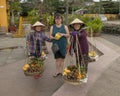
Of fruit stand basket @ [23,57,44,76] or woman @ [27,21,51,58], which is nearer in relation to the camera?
fruit stand basket @ [23,57,44,76]

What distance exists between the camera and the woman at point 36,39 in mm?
7016

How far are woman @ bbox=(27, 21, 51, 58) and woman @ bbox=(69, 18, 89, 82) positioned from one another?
2.71 ft

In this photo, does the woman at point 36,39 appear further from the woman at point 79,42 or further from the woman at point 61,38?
the woman at point 79,42

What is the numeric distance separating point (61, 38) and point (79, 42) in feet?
1.89

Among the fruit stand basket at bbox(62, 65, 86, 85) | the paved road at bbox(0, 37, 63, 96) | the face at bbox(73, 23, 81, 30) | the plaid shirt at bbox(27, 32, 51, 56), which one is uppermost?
the face at bbox(73, 23, 81, 30)

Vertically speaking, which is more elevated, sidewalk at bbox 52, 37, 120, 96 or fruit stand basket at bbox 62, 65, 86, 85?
fruit stand basket at bbox 62, 65, 86, 85

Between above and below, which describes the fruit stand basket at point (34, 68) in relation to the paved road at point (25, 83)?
above

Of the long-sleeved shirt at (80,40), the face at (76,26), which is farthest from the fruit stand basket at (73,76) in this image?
the face at (76,26)

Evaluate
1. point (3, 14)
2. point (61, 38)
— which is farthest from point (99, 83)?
point (3, 14)

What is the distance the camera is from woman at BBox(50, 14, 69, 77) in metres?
6.63

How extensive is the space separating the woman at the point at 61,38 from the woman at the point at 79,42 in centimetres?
34

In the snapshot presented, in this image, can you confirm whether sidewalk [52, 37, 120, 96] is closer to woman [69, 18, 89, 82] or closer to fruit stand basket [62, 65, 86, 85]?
fruit stand basket [62, 65, 86, 85]

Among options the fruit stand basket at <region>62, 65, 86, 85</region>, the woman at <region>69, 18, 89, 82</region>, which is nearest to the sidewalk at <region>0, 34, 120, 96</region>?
the fruit stand basket at <region>62, 65, 86, 85</region>

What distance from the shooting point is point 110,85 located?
6.46m
